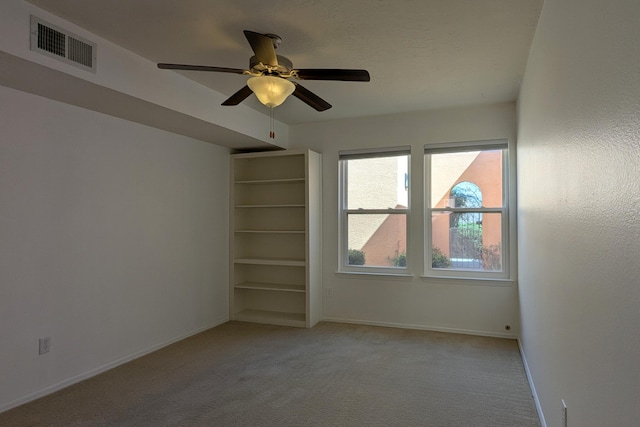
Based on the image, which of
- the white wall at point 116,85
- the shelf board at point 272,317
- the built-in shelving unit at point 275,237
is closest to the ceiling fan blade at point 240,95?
the white wall at point 116,85

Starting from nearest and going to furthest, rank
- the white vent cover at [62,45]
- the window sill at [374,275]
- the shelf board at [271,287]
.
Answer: the white vent cover at [62,45] < the window sill at [374,275] < the shelf board at [271,287]

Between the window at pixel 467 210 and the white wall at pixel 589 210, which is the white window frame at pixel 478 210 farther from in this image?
the white wall at pixel 589 210

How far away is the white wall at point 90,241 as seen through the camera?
9.18 feet

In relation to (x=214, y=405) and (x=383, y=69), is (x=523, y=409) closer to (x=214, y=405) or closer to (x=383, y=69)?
(x=214, y=405)

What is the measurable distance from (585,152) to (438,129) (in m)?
3.26

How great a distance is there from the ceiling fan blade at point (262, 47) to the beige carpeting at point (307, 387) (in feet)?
7.65

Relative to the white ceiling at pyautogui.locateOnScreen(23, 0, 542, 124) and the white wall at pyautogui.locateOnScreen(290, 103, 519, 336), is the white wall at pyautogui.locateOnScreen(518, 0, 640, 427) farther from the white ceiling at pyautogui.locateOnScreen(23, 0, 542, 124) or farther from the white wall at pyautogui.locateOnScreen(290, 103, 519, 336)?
the white wall at pyautogui.locateOnScreen(290, 103, 519, 336)

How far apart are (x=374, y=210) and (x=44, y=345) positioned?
11.7 ft

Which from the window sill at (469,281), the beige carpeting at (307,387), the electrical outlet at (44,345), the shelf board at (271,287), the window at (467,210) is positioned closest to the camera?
the beige carpeting at (307,387)

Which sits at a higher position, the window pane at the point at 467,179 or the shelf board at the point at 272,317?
the window pane at the point at 467,179

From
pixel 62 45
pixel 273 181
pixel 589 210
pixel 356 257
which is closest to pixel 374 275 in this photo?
pixel 356 257

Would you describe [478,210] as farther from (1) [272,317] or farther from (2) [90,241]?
(2) [90,241]

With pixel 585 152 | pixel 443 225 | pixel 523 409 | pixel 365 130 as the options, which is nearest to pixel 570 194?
pixel 585 152

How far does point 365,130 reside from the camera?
16.0ft
